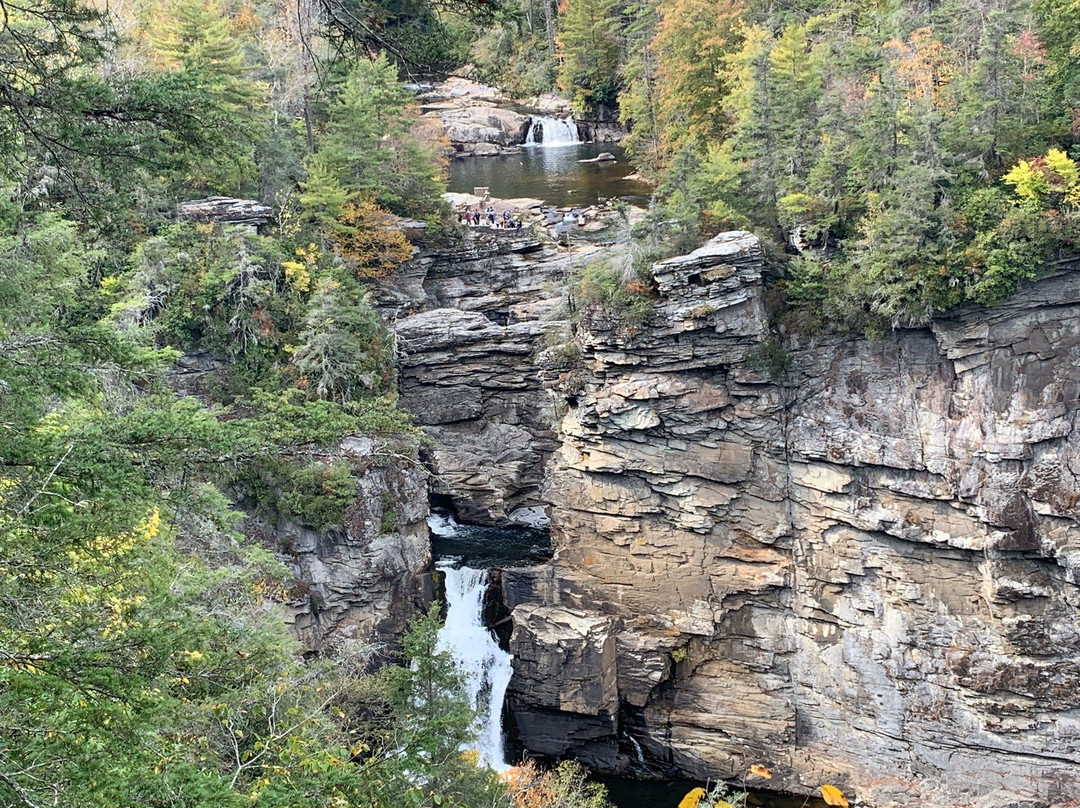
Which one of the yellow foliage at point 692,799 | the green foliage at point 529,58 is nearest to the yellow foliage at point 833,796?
the yellow foliage at point 692,799

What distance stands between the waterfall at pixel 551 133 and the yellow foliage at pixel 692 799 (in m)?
27.3

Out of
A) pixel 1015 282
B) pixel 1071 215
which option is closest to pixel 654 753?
pixel 1015 282

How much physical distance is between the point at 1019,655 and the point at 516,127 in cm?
2890

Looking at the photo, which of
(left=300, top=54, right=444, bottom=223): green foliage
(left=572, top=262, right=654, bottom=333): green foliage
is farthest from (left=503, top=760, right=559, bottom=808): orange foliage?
(left=300, top=54, right=444, bottom=223): green foliage

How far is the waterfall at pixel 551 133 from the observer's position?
41.0m

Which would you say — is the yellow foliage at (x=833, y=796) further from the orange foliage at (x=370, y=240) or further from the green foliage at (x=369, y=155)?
the green foliage at (x=369, y=155)

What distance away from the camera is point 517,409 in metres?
27.7

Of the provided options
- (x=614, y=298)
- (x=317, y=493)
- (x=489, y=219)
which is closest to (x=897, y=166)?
(x=614, y=298)

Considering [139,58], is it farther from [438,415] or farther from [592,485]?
[592,485]

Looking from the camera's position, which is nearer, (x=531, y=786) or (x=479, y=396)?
(x=531, y=786)

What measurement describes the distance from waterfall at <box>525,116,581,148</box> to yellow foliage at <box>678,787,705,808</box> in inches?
1075

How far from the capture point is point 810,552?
2248 centimetres

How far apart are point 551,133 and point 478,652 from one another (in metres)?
24.7

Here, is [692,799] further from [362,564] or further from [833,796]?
[362,564]
